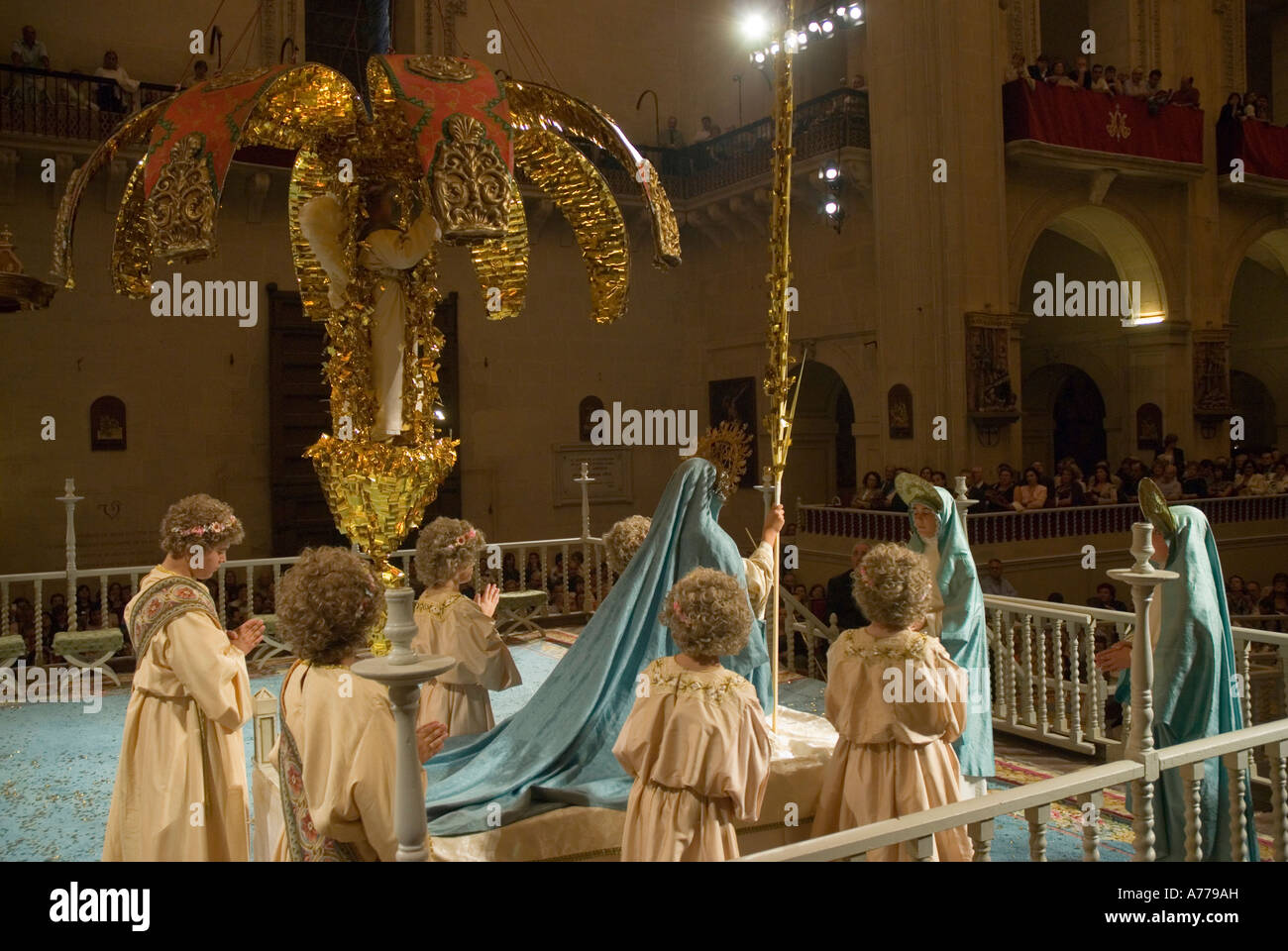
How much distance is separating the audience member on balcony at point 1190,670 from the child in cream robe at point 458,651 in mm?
2410

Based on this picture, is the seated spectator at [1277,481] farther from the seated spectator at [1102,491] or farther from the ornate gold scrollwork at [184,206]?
the ornate gold scrollwork at [184,206]

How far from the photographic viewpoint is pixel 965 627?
→ 480cm

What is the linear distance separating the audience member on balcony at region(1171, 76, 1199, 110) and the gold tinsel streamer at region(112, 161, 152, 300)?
46.1 ft

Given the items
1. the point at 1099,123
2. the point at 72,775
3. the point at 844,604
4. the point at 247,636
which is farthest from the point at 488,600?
the point at 1099,123

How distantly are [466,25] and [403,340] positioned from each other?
11514 mm

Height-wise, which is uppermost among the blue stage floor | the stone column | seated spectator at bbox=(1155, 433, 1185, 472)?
the stone column

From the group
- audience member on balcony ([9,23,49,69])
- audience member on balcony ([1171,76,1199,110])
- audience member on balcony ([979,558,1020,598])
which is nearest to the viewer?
audience member on balcony ([979,558,1020,598])

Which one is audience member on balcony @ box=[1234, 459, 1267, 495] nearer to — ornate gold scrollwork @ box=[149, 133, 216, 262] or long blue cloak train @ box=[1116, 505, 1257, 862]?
long blue cloak train @ box=[1116, 505, 1257, 862]

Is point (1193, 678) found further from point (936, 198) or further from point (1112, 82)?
point (1112, 82)

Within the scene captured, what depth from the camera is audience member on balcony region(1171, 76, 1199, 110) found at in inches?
568

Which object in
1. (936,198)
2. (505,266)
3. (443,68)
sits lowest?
(505,266)

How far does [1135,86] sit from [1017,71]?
6.46 ft

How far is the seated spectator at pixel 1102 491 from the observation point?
41.5 ft

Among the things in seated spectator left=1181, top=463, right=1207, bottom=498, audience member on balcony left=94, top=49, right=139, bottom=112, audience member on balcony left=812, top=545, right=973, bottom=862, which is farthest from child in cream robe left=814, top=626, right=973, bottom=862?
audience member on balcony left=94, top=49, right=139, bottom=112
